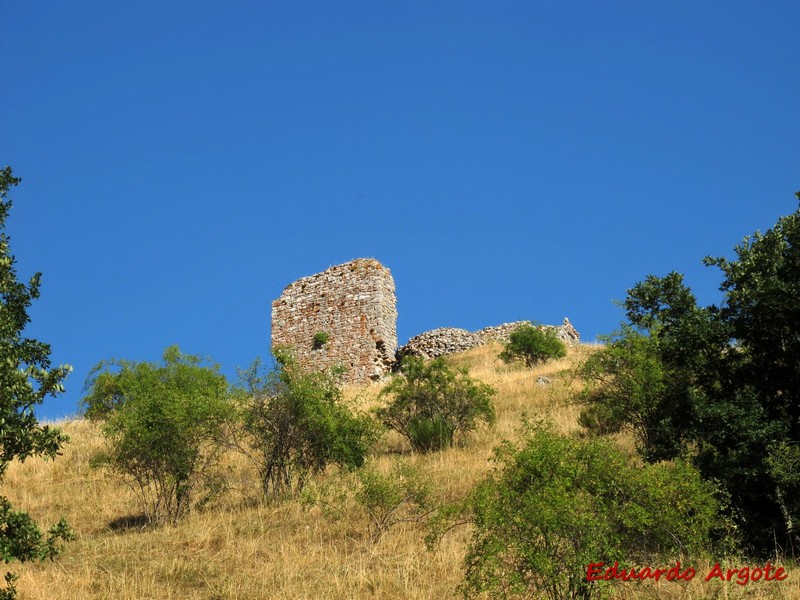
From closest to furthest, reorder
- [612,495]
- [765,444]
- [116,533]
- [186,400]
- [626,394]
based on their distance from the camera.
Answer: [612,495]
[765,444]
[116,533]
[186,400]
[626,394]

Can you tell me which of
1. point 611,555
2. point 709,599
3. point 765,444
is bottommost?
point 709,599

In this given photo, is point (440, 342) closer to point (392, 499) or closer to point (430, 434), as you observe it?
point (430, 434)

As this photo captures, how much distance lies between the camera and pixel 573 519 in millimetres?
8398

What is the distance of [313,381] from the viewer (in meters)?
16.6

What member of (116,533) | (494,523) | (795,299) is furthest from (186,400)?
(795,299)

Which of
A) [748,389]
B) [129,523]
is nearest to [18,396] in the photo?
[129,523]

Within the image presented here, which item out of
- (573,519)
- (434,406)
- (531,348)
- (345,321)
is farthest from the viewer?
(345,321)

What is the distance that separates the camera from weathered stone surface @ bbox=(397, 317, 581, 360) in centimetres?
3891

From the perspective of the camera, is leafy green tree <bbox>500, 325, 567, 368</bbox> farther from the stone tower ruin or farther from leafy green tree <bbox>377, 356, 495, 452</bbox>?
leafy green tree <bbox>377, 356, 495, 452</bbox>

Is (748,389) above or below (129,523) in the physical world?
above

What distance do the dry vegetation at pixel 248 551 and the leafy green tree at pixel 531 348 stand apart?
1156 centimetres

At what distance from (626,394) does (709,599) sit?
8077mm

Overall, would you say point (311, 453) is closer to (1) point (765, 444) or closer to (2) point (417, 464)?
(2) point (417, 464)

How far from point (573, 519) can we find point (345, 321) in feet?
76.1
